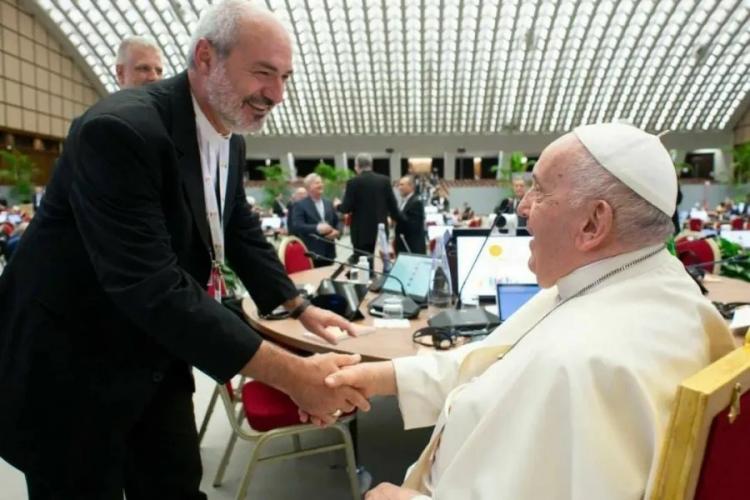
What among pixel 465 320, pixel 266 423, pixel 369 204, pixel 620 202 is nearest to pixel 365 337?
pixel 465 320

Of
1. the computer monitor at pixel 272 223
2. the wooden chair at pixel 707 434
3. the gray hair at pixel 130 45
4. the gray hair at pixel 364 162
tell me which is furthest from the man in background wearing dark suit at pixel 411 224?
the computer monitor at pixel 272 223

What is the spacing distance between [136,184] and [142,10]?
2951 centimetres

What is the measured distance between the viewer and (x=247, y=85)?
1.51m

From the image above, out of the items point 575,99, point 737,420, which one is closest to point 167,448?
point 737,420

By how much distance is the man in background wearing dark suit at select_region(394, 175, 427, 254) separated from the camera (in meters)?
7.34

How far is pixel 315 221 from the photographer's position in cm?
739

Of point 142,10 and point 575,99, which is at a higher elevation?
point 142,10

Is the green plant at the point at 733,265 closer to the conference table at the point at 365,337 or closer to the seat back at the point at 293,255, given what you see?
the conference table at the point at 365,337

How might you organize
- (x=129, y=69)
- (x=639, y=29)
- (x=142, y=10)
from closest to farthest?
(x=129, y=69) < (x=142, y=10) < (x=639, y=29)

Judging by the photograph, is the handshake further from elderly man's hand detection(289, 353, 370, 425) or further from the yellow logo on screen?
the yellow logo on screen

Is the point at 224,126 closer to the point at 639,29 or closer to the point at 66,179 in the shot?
the point at 66,179

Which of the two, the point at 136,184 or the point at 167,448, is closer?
the point at 136,184

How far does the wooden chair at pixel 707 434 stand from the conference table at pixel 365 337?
1.22 m

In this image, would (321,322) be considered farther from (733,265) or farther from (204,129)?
(733,265)
